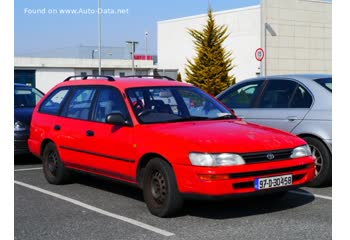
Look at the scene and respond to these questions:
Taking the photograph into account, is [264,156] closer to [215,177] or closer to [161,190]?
[215,177]

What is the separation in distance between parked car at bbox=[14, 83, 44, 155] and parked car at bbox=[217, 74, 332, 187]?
3724 mm

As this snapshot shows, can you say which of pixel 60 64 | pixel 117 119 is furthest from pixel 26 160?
pixel 60 64

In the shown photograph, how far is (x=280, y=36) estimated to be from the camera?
44.5m

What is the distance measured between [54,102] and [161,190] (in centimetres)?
311

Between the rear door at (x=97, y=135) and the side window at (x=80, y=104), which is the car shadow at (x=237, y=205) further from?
the side window at (x=80, y=104)

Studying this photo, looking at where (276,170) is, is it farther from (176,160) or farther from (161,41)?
(161,41)

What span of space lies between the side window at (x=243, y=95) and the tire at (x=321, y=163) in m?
1.40

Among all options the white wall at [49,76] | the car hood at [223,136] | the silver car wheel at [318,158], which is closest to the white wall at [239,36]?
the white wall at [49,76]

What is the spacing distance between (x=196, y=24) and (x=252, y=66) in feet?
25.8

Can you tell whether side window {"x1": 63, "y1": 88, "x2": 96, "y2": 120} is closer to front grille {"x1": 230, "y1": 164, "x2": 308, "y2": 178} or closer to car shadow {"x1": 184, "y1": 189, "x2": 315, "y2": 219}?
car shadow {"x1": 184, "y1": 189, "x2": 315, "y2": 219}

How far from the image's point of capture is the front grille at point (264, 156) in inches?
225

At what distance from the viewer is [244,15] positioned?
45156 millimetres

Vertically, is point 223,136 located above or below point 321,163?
above

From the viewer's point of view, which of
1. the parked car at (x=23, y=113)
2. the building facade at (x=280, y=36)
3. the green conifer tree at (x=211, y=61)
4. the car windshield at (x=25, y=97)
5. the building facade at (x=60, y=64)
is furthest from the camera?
the building facade at (x=60, y=64)
